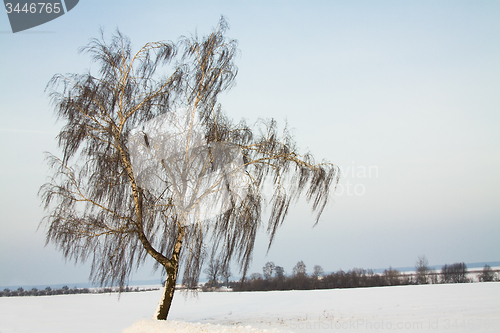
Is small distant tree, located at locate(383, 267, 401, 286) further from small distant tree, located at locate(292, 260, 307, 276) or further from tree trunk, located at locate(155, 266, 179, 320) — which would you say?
tree trunk, located at locate(155, 266, 179, 320)

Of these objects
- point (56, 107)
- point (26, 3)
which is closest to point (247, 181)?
point (56, 107)

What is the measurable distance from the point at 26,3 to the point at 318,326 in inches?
461

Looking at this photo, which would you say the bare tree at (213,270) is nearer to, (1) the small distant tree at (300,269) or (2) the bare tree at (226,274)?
(2) the bare tree at (226,274)

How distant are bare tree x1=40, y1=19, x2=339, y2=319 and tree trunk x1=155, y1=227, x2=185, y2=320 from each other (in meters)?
0.03

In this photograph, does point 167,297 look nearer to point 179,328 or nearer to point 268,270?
point 179,328

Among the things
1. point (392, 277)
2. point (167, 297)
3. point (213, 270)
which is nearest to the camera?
point (213, 270)

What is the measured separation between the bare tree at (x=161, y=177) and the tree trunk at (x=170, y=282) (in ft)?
0.08

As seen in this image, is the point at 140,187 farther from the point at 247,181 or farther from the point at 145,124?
the point at 247,181

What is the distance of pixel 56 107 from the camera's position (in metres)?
8.38

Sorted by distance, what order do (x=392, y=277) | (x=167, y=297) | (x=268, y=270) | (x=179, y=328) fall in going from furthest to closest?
(x=392, y=277) < (x=268, y=270) < (x=167, y=297) < (x=179, y=328)

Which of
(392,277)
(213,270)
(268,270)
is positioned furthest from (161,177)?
(392,277)

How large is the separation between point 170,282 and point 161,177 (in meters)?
2.74

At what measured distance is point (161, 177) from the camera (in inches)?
341

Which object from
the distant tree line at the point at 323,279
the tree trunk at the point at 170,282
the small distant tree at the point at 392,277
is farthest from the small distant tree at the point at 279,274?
the tree trunk at the point at 170,282
